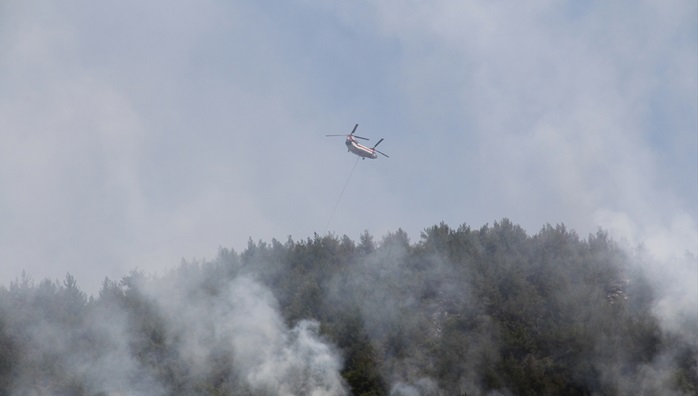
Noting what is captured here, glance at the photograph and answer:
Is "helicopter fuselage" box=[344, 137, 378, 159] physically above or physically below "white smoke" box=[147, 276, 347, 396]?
above

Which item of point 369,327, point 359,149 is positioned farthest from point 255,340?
point 359,149

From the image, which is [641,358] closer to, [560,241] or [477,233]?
[560,241]

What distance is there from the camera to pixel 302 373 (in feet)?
94.9

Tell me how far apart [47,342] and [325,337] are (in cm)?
955

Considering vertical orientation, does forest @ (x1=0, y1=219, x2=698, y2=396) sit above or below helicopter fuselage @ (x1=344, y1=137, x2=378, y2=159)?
below

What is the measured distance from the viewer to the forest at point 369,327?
93.6 feet

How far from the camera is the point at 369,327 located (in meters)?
31.3

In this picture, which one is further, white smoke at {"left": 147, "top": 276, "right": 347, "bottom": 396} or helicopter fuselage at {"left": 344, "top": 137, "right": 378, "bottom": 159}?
helicopter fuselage at {"left": 344, "top": 137, "right": 378, "bottom": 159}

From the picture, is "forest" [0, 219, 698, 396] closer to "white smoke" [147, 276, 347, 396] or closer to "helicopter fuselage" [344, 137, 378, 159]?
"white smoke" [147, 276, 347, 396]

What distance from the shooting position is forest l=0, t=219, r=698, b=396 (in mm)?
28531

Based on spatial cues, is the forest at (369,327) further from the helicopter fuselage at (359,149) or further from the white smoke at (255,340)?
the helicopter fuselage at (359,149)

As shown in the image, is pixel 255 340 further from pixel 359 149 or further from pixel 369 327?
pixel 359 149

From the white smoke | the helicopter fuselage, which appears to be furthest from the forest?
the helicopter fuselage

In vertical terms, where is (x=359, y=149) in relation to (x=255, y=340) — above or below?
above
